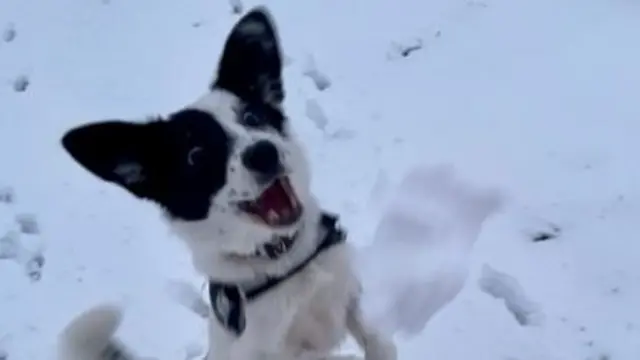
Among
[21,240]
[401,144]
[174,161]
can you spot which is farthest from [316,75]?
[174,161]

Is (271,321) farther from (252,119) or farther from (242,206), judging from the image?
(252,119)

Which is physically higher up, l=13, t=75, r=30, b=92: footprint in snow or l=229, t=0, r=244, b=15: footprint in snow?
l=229, t=0, r=244, b=15: footprint in snow

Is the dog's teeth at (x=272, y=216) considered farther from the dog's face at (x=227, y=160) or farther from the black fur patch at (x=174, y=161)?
the black fur patch at (x=174, y=161)

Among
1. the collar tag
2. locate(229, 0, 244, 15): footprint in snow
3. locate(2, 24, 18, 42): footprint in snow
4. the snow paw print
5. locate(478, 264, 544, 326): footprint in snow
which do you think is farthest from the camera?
locate(2, 24, 18, 42): footprint in snow

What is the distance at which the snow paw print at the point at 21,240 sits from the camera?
180 inches

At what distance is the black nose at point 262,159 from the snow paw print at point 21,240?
6.26 ft

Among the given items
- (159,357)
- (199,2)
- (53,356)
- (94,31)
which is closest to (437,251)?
(159,357)

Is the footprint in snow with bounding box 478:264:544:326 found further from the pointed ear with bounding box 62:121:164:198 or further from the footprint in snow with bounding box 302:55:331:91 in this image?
the pointed ear with bounding box 62:121:164:198

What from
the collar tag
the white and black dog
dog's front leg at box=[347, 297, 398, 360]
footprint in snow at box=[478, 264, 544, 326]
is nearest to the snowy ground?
footprint in snow at box=[478, 264, 544, 326]

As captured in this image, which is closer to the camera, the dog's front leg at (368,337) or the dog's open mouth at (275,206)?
the dog's open mouth at (275,206)

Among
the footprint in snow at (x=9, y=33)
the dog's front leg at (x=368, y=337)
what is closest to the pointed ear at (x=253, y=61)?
the dog's front leg at (x=368, y=337)

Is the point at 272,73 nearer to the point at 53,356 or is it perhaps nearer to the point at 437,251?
the point at 437,251

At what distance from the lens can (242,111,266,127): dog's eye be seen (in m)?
3.13

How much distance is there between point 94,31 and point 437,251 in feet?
8.25
